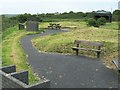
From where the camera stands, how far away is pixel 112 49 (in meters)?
12.8

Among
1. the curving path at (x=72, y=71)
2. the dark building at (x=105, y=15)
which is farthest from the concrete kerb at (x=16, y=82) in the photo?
the dark building at (x=105, y=15)

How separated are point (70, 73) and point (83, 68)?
0.92 meters

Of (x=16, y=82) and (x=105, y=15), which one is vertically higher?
(x=105, y=15)

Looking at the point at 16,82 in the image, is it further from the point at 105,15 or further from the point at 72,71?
the point at 105,15

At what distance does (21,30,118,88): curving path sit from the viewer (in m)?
7.93

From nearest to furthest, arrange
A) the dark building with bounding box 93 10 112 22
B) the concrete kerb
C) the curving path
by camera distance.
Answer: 1. the concrete kerb
2. the curving path
3. the dark building with bounding box 93 10 112 22

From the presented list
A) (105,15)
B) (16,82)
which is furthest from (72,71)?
(105,15)

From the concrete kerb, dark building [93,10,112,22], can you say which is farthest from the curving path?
dark building [93,10,112,22]

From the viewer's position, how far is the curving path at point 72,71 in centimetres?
793

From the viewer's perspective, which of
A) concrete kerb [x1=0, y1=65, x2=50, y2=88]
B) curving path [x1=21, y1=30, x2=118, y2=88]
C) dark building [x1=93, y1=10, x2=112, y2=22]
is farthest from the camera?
dark building [x1=93, y1=10, x2=112, y2=22]

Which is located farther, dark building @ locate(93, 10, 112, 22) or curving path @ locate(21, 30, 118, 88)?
dark building @ locate(93, 10, 112, 22)

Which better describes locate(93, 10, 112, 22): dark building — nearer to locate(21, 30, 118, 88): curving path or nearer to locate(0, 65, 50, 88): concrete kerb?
locate(21, 30, 118, 88): curving path

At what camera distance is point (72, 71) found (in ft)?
30.7

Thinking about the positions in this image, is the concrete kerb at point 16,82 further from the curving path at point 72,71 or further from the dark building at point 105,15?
the dark building at point 105,15
